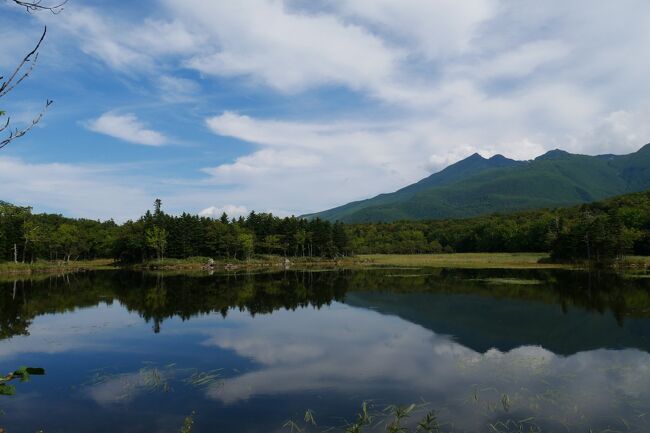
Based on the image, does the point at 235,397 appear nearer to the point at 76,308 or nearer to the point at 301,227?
the point at 76,308

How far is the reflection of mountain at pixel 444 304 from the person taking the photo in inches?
1067

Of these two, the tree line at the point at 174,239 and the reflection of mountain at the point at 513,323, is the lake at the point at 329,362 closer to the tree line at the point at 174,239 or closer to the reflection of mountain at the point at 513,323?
the reflection of mountain at the point at 513,323

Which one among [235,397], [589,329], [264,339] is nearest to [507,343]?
[589,329]

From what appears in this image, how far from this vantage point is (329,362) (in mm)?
21641

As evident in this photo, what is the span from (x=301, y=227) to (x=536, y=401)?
380 ft

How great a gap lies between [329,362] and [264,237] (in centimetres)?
11179

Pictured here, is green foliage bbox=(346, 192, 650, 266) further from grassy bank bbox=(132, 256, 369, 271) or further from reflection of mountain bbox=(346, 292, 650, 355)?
reflection of mountain bbox=(346, 292, 650, 355)

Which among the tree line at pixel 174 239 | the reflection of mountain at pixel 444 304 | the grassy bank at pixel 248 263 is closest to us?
the reflection of mountain at pixel 444 304

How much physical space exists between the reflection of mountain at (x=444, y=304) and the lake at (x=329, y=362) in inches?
10.2

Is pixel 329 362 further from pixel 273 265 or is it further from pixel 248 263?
pixel 273 265

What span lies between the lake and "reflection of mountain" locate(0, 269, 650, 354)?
0.85 ft

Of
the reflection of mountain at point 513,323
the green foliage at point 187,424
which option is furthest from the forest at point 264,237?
the green foliage at point 187,424

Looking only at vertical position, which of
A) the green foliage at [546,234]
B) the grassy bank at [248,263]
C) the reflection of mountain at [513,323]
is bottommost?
the reflection of mountain at [513,323]

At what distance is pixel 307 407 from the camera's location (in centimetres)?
1538
